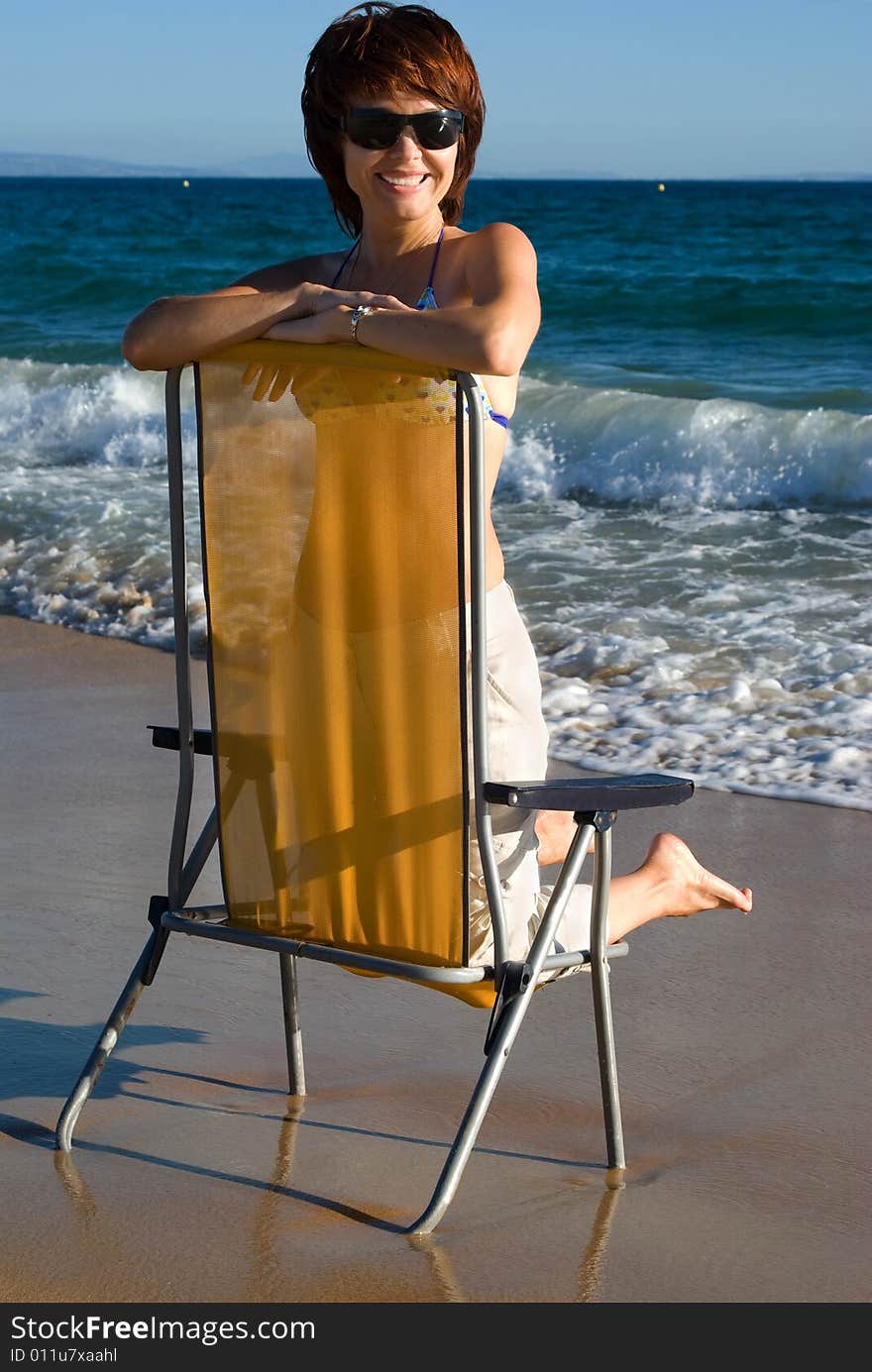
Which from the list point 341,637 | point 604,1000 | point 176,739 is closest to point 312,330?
point 341,637

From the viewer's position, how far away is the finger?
Answer: 2418 mm

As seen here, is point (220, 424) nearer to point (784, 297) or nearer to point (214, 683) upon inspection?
point (214, 683)

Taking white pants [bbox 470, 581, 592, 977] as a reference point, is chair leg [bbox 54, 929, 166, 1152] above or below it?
below

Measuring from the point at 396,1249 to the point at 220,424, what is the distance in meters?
1.23

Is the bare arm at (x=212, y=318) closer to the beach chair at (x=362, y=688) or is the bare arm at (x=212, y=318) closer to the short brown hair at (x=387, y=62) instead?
the beach chair at (x=362, y=688)

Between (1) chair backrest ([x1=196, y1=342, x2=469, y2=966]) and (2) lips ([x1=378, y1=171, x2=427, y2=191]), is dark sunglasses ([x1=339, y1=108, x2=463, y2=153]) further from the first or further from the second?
(1) chair backrest ([x1=196, y1=342, x2=469, y2=966])

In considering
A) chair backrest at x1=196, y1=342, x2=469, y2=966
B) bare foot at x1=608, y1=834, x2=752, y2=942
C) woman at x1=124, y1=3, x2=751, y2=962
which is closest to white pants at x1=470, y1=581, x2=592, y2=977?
woman at x1=124, y1=3, x2=751, y2=962

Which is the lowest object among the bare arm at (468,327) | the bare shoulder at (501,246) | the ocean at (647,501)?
the ocean at (647,501)

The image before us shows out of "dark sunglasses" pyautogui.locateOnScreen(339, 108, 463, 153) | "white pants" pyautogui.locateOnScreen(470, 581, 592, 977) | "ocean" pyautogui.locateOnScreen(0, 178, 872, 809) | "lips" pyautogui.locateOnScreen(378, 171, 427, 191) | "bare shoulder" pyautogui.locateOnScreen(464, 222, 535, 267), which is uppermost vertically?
"dark sunglasses" pyautogui.locateOnScreen(339, 108, 463, 153)

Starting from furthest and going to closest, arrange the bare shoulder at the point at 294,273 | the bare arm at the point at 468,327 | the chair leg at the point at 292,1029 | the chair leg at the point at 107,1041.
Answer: the chair leg at the point at 292,1029 → the bare shoulder at the point at 294,273 → the chair leg at the point at 107,1041 → the bare arm at the point at 468,327

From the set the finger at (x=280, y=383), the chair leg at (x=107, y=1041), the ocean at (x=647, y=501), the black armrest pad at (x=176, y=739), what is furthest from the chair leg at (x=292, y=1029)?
the ocean at (x=647, y=501)

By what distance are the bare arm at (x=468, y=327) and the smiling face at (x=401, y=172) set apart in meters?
0.22

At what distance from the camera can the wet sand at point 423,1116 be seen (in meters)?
2.34

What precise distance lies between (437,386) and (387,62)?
611 millimetres
